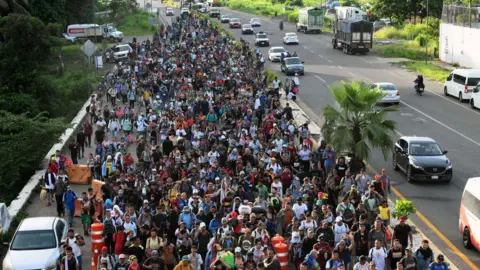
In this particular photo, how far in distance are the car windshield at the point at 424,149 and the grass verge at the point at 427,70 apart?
2491cm

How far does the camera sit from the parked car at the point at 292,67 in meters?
53.3

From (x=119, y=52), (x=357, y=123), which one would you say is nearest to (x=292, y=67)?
(x=119, y=52)

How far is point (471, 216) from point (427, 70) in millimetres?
37536

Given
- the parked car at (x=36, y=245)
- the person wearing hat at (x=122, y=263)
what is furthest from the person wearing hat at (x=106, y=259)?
the parked car at (x=36, y=245)

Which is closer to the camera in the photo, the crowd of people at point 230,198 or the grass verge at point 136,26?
the crowd of people at point 230,198

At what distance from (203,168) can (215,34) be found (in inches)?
1926

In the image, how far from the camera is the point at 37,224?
63.0ft

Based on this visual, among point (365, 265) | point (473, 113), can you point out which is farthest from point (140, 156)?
point (473, 113)

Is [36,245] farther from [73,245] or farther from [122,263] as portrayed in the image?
[122,263]

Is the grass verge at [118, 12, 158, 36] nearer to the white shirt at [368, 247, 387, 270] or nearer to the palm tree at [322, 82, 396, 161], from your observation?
the palm tree at [322, 82, 396, 161]

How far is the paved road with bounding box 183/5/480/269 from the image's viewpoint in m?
22.7

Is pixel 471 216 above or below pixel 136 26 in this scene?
above

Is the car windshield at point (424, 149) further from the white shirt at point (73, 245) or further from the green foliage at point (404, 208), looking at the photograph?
the white shirt at point (73, 245)

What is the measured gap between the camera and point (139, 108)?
4009 centimetres
